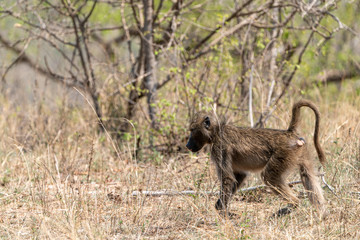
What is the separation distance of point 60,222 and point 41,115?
4.12 m

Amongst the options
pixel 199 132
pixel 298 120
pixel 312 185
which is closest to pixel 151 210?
pixel 199 132

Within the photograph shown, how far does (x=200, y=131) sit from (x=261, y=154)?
2.31 ft

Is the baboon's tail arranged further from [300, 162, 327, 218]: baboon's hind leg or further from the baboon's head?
the baboon's head

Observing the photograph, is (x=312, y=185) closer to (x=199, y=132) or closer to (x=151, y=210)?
(x=199, y=132)

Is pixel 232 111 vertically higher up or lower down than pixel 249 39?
lower down

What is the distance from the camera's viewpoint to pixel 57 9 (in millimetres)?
7934

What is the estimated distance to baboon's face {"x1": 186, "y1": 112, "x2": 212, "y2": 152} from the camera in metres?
4.94

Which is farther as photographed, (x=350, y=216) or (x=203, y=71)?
(x=203, y=71)

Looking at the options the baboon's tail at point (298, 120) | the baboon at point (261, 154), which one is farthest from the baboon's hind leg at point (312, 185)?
the baboon's tail at point (298, 120)

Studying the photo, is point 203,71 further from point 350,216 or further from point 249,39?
point 350,216

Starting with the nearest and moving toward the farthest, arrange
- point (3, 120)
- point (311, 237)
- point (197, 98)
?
point (311, 237)
point (197, 98)
point (3, 120)

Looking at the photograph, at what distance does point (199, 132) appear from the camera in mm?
4973

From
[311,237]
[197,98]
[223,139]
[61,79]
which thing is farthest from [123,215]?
[61,79]

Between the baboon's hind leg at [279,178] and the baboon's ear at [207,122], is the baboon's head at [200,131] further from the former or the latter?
the baboon's hind leg at [279,178]
